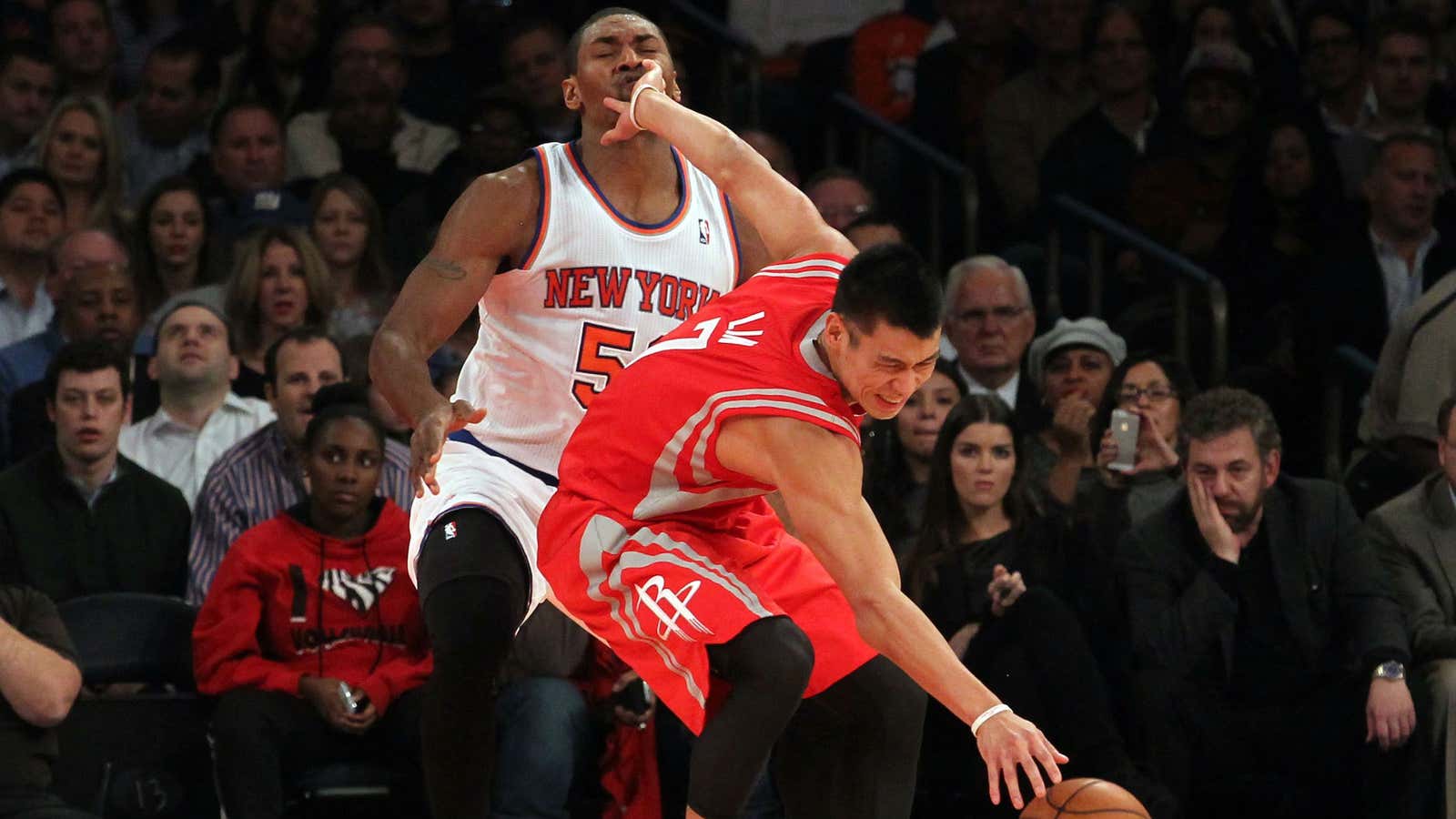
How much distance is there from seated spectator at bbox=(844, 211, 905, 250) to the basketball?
315 centimetres

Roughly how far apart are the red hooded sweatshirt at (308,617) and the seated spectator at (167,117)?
11.0 ft

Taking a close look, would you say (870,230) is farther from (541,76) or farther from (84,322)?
(84,322)

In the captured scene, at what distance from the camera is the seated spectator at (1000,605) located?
20.5ft

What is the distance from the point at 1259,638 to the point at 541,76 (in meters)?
4.40

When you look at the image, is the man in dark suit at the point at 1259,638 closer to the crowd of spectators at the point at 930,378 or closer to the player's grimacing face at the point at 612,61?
the crowd of spectators at the point at 930,378

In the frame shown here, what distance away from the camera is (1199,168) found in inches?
356

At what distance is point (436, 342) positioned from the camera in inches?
192

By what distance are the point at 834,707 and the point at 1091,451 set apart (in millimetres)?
3194

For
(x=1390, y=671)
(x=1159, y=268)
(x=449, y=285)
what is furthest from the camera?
(x=1159, y=268)

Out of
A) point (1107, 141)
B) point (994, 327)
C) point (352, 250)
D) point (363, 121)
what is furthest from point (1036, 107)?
point (352, 250)

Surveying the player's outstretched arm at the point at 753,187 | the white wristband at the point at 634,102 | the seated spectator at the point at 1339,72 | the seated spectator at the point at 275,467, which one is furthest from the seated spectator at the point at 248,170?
the seated spectator at the point at 1339,72

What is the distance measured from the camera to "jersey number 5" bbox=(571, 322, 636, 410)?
496 cm

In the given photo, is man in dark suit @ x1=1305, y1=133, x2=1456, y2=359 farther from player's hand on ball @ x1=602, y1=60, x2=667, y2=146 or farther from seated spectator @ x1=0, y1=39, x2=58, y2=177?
seated spectator @ x1=0, y1=39, x2=58, y2=177

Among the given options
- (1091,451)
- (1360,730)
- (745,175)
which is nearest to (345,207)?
(1091,451)
